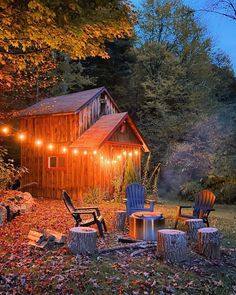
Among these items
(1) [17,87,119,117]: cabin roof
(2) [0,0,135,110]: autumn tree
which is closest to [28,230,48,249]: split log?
(2) [0,0,135,110]: autumn tree

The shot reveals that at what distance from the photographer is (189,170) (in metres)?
17.3

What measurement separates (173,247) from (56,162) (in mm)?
10279

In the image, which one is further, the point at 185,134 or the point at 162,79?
the point at 162,79

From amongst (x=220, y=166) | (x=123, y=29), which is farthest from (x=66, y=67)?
(x=123, y=29)

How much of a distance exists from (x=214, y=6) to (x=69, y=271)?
375 inches

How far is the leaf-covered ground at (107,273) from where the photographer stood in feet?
13.8

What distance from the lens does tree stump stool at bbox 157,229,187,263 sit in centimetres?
525

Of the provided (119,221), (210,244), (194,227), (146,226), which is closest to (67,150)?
(119,221)

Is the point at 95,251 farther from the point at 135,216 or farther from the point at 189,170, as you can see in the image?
the point at 189,170

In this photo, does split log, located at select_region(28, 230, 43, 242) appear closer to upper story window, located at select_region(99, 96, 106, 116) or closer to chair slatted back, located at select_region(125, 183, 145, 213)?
chair slatted back, located at select_region(125, 183, 145, 213)

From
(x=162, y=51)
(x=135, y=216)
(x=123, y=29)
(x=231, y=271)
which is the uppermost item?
(x=162, y=51)

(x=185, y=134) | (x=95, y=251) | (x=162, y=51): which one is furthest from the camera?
(x=162, y=51)

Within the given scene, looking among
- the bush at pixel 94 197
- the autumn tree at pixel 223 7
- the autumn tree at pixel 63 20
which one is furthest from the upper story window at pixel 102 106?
the autumn tree at pixel 63 20

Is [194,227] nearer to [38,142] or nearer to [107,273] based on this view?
[107,273]
